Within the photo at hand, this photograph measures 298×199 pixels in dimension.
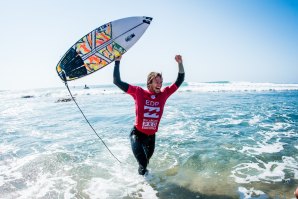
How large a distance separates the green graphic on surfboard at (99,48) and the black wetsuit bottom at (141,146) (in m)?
2.50

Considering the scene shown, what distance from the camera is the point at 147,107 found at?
538cm

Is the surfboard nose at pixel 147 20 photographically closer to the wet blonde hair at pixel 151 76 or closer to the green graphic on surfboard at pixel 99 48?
the green graphic on surfboard at pixel 99 48

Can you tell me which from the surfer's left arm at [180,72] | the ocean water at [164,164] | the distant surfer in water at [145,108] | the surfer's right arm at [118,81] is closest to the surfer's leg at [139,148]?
the distant surfer in water at [145,108]

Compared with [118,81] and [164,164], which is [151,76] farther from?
[164,164]

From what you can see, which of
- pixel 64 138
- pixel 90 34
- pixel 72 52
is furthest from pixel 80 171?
pixel 64 138

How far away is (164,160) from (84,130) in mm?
6306

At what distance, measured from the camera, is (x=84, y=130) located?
1284cm

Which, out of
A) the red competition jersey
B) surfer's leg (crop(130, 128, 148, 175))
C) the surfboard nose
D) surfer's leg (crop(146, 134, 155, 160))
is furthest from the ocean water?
the surfboard nose

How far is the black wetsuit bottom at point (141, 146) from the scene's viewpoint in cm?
555

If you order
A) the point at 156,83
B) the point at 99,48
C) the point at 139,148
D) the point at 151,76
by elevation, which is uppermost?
the point at 99,48

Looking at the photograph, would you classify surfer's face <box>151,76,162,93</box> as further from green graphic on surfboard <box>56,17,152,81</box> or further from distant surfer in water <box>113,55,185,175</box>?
green graphic on surfboard <box>56,17,152,81</box>

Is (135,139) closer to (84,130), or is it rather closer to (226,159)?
(226,159)

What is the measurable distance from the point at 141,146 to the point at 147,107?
2.83 ft

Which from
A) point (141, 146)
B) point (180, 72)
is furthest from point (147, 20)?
point (141, 146)
